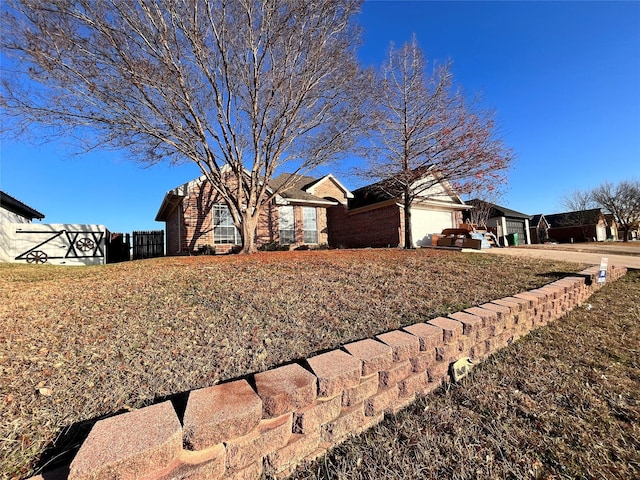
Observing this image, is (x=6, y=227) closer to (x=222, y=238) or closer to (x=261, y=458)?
(x=222, y=238)

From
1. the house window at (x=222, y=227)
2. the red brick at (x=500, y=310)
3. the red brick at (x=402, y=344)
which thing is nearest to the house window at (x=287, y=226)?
the house window at (x=222, y=227)

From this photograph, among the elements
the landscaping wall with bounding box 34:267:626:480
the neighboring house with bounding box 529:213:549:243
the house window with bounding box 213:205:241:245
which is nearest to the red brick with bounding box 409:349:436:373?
the landscaping wall with bounding box 34:267:626:480

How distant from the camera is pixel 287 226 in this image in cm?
1333

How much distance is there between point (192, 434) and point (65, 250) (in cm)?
1555

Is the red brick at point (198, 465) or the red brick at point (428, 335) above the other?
the red brick at point (428, 335)

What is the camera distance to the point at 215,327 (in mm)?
2541

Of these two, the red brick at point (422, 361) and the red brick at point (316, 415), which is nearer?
the red brick at point (316, 415)

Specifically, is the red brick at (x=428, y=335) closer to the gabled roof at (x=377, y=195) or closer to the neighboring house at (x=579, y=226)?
the gabled roof at (x=377, y=195)

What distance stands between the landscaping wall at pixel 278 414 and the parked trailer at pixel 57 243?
587 inches

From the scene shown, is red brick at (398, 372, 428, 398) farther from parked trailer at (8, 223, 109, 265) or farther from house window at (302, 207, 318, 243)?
parked trailer at (8, 223, 109, 265)

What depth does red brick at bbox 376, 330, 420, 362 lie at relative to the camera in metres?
1.91

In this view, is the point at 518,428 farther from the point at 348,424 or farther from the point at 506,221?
the point at 506,221

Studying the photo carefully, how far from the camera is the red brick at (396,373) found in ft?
6.05

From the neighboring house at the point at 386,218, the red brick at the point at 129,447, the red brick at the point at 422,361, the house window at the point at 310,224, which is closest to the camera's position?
the red brick at the point at 129,447
